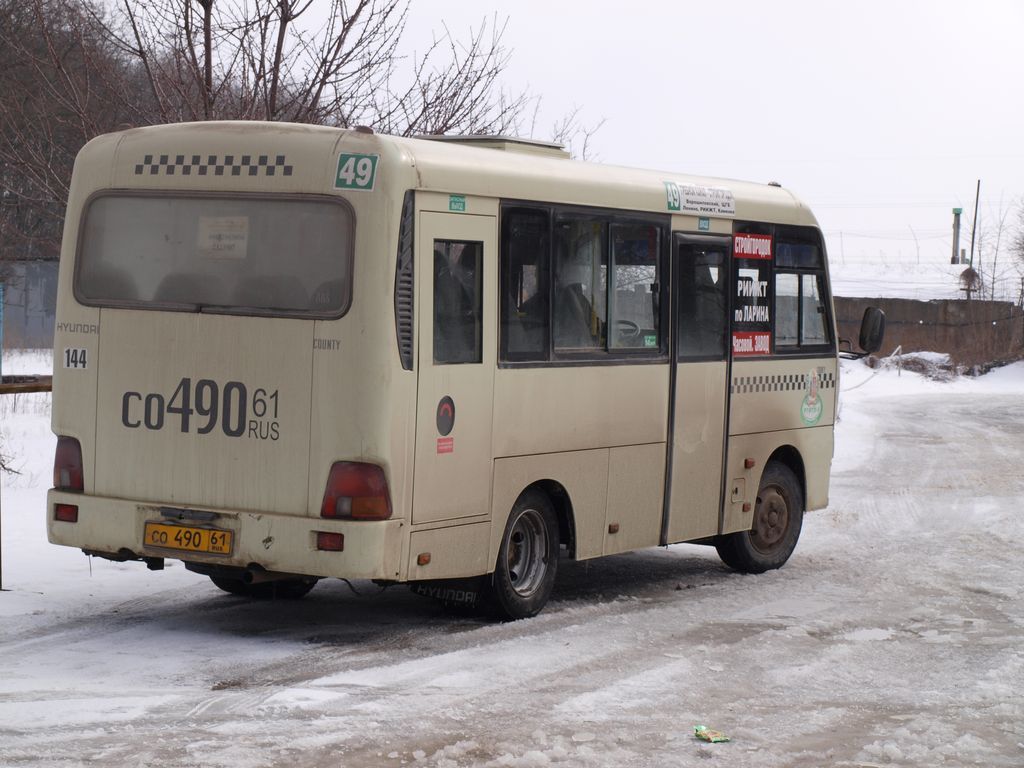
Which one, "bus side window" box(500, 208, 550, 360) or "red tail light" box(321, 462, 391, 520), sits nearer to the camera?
"red tail light" box(321, 462, 391, 520)

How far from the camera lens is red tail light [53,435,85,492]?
9.34m

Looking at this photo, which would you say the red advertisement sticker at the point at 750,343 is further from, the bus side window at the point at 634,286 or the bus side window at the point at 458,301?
the bus side window at the point at 458,301

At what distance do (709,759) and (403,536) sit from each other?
2570 millimetres

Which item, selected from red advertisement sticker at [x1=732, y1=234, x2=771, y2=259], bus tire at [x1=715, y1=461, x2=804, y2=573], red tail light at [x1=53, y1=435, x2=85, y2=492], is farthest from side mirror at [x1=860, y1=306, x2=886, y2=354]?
red tail light at [x1=53, y1=435, x2=85, y2=492]

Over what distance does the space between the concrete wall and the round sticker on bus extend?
157ft

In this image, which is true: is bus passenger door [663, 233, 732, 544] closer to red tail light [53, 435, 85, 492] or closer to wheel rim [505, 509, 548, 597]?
wheel rim [505, 509, 548, 597]

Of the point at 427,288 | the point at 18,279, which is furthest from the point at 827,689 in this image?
the point at 18,279

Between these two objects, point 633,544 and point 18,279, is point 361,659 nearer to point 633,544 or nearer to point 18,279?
point 633,544

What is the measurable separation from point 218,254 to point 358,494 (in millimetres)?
1567

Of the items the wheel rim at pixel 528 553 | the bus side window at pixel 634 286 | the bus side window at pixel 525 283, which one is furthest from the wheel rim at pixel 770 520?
the bus side window at pixel 525 283

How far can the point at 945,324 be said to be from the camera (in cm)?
5841

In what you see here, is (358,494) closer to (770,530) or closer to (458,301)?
(458,301)

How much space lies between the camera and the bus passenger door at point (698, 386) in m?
11.4

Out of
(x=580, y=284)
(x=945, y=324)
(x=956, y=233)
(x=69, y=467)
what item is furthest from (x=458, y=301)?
(x=956, y=233)
